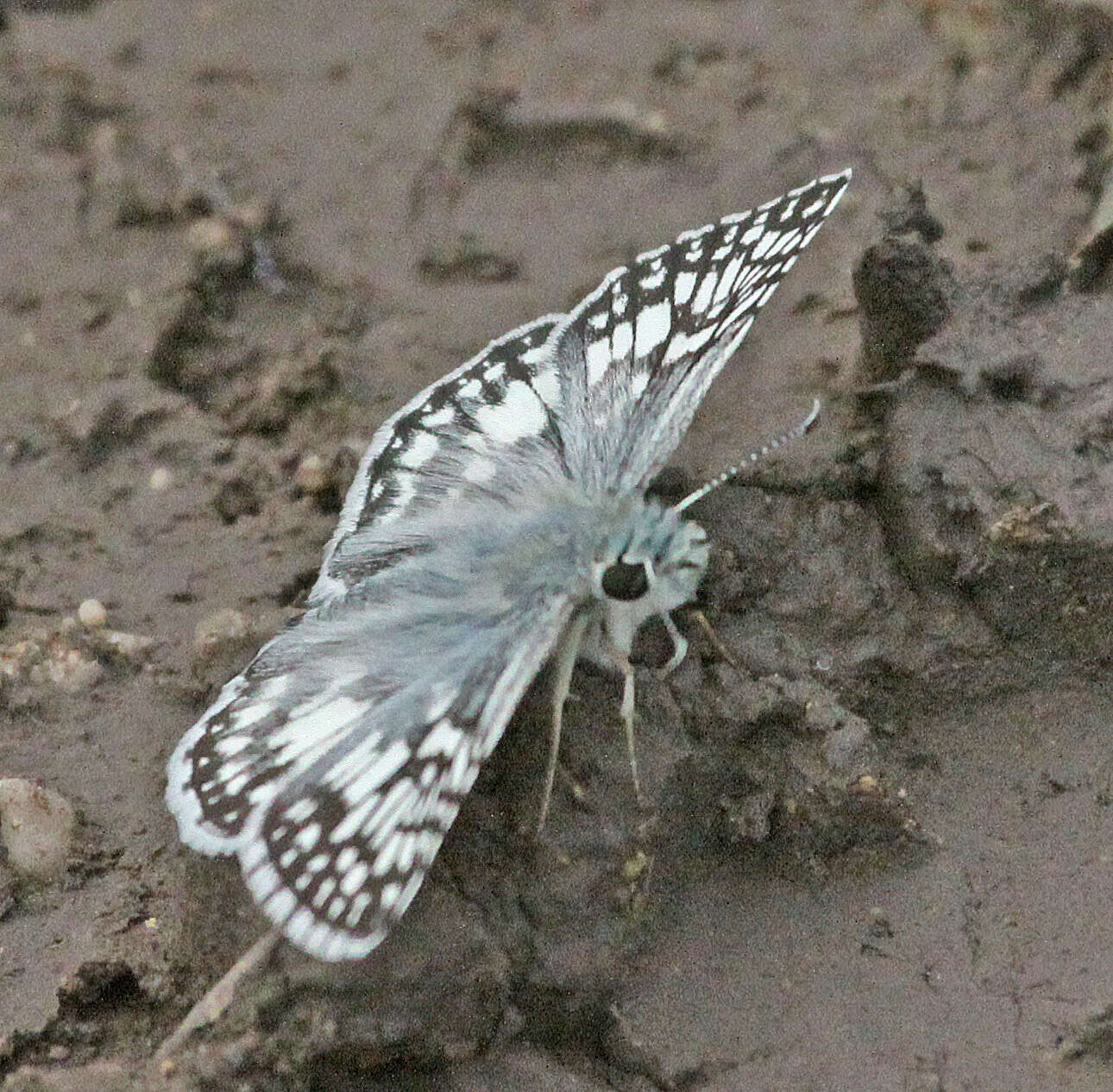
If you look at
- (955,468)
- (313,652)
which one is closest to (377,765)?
(313,652)

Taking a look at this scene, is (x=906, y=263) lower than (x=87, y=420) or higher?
higher

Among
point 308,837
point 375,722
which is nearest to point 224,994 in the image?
point 308,837

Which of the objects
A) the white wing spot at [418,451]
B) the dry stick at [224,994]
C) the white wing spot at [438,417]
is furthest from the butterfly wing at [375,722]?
the white wing spot at [438,417]

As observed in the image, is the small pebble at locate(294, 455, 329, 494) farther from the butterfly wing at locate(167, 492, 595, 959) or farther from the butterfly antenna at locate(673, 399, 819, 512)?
the butterfly antenna at locate(673, 399, 819, 512)

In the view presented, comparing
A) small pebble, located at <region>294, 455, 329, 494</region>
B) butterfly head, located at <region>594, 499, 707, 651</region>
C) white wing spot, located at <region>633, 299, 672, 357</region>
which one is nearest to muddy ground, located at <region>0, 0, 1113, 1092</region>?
small pebble, located at <region>294, 455, 329, 494</region>

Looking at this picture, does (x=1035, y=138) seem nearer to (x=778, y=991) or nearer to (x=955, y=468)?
(x=955, y=468)

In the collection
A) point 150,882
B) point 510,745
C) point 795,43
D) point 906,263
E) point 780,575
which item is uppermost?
point 795,43

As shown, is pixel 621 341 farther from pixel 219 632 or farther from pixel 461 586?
pixel 219 632
